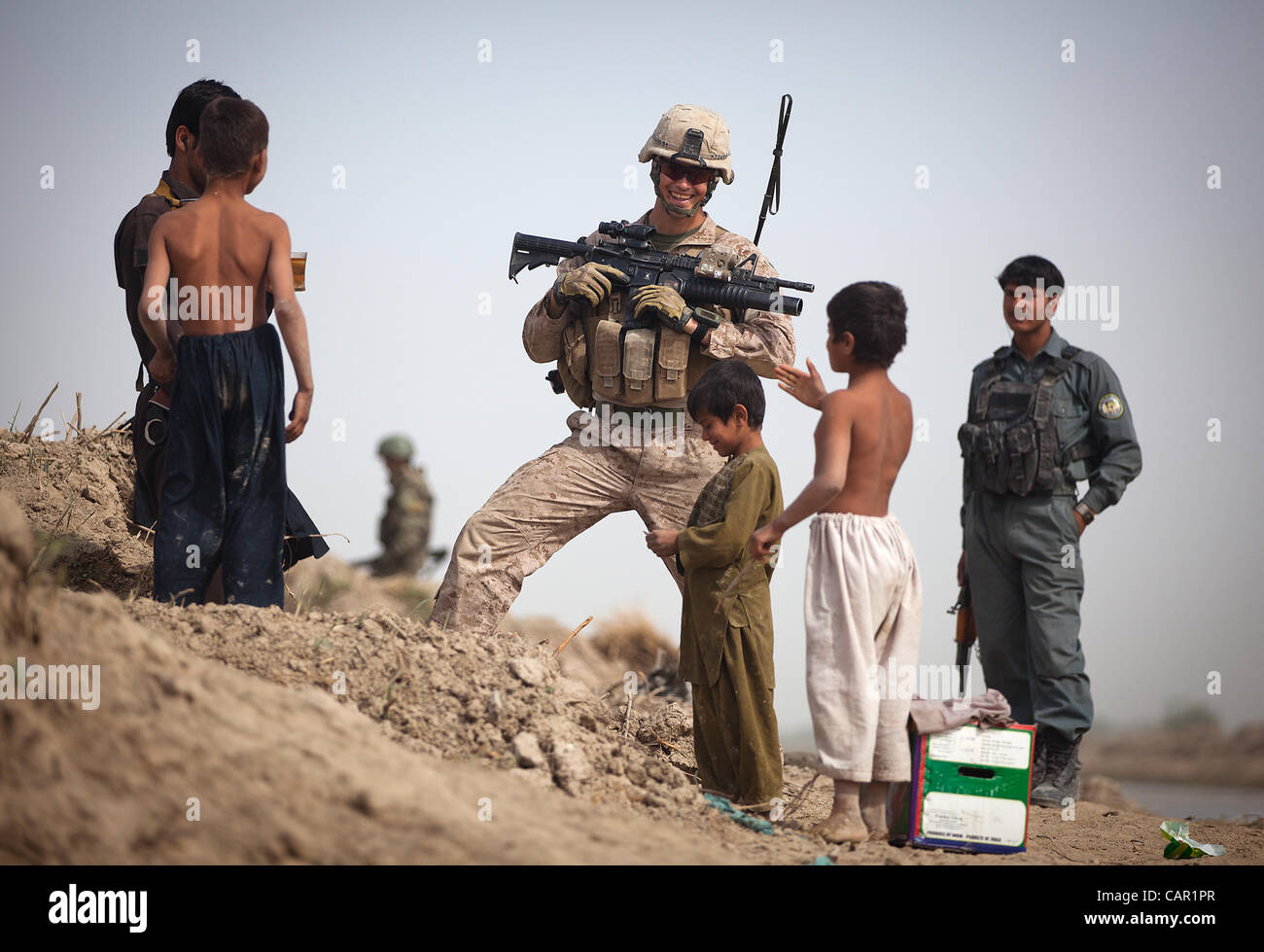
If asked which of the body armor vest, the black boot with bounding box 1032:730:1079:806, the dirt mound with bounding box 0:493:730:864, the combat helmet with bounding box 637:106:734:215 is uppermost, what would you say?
the combat helmet with bounding box 637:106:734:215

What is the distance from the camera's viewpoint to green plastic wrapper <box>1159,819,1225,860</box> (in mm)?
4996

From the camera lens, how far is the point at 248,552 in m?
4.76

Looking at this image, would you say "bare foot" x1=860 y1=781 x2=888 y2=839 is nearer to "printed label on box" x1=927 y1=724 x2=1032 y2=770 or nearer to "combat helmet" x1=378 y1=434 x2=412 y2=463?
"printed label on box" x1=927 y1=724 x2=1032 y2=770

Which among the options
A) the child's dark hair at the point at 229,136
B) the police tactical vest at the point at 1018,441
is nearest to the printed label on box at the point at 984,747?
the police tactical vest at the point at 1018,441

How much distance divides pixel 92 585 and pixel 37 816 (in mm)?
3546

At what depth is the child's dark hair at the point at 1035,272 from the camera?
5617 millimetres

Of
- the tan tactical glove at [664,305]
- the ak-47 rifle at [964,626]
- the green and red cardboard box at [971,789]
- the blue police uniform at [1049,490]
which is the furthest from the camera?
the ak-47 rifle at [964,626]

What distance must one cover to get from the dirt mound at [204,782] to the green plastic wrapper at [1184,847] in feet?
8.39

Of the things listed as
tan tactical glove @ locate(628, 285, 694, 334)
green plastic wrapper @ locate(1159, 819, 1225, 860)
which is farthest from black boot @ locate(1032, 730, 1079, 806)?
tan tactical glove @ locate(628, 285, 694, 334)

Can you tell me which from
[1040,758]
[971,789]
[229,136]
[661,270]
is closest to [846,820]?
[971,789]

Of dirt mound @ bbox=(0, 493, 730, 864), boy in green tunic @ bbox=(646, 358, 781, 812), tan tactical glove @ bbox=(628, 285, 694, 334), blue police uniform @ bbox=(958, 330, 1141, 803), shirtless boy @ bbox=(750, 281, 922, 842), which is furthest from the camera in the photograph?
blue police uniform @ bbox=(958, 330, 1141, 803)

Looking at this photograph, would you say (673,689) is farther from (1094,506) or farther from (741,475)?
(741,475)

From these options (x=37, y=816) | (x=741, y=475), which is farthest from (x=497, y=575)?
(x=37, y=816)

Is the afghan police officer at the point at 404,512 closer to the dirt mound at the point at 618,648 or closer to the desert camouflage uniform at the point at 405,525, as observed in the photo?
the desert camouflage uniform at the point at 405,525
